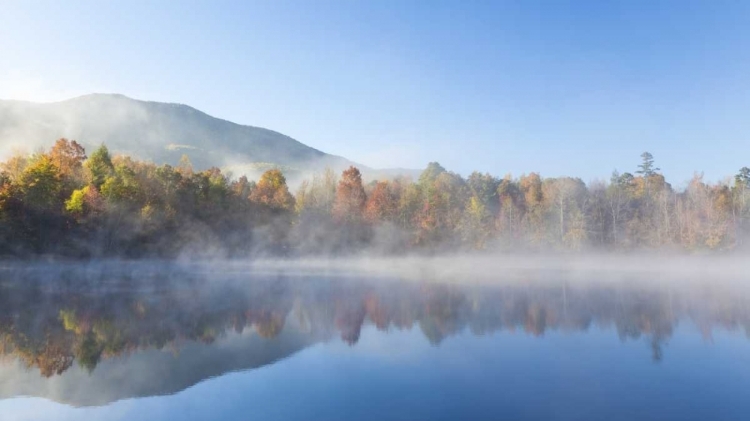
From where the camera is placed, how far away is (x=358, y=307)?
17328mm

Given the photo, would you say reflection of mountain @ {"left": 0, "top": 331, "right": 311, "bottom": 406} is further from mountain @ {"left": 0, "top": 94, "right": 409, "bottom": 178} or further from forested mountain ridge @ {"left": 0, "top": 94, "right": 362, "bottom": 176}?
forested mountain ridge @ {"left": 0, "top": 94, "right": 362, "bottom": 176}

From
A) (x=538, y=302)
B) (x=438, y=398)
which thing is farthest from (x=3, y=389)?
(x=538, y=302)

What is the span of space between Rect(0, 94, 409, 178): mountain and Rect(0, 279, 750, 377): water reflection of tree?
404ft

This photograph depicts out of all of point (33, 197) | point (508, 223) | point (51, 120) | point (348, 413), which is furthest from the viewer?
point (51, 120)

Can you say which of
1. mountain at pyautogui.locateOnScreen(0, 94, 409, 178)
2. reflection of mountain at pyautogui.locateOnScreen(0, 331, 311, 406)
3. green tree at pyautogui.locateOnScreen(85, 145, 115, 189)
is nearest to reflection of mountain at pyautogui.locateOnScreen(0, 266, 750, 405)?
reflection of mountain at pyautogui.locateOnScreen(0, 331, 311, 406)

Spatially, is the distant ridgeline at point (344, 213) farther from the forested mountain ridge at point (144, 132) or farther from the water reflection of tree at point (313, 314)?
the forested mountain ridge at point (144, 132)

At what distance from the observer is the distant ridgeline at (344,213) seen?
38844 mm

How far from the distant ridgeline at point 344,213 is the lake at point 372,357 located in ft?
67.3

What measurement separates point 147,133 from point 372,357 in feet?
603

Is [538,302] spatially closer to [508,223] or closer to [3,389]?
[3,389]

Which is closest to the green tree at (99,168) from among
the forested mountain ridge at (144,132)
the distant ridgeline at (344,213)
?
the distant ridgeline at (344,213)

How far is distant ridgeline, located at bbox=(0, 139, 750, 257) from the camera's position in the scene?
38844mm

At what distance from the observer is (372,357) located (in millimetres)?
10805

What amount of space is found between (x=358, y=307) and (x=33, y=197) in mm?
Answer: 30227
